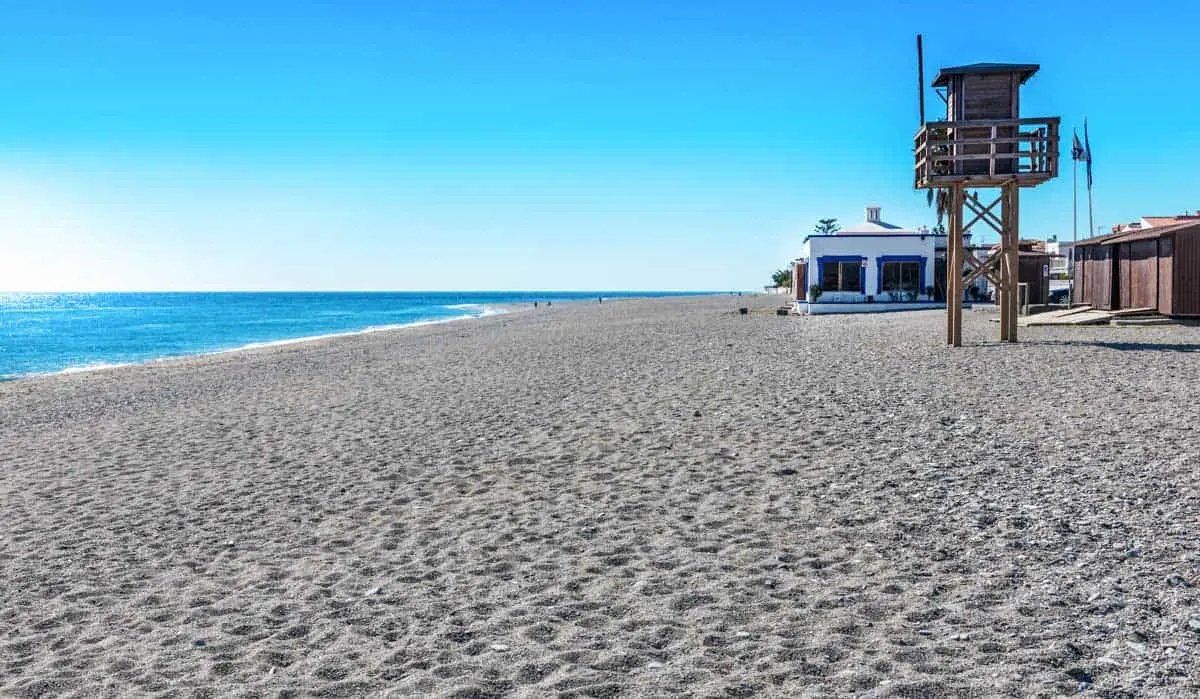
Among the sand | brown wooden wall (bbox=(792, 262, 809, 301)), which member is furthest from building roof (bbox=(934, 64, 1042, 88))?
brown wooden wall (bbox=(792, 262, 809, 301))

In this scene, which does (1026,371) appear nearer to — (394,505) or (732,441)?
(732,441)

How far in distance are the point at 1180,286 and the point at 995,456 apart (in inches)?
778

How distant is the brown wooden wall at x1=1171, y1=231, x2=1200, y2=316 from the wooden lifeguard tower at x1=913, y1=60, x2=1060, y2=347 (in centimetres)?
660

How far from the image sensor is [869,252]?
124 feet

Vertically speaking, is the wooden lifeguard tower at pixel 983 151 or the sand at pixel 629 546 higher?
the wooden lifeguard tower at pixel 983 151

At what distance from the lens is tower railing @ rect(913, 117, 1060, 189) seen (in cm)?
1912

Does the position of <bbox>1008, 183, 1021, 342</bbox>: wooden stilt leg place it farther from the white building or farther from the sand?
the white building

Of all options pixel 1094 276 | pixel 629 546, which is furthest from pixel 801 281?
pixel 629 546

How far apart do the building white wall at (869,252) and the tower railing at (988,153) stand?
17857 millimetres

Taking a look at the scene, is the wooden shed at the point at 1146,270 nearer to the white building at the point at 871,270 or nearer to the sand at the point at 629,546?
the white building at the point at 871,270

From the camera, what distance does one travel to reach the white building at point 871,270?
37531 mm

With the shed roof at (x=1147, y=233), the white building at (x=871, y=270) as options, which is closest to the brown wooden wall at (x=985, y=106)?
the shed roof at (x=1147, y=233)

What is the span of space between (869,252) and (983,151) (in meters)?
18.5

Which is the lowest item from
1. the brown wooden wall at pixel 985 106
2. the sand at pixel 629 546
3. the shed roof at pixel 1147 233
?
the sand at pixel 629 546
